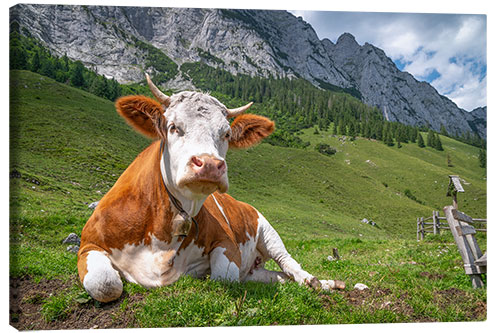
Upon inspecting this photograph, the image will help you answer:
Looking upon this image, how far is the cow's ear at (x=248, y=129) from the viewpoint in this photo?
3.68 m

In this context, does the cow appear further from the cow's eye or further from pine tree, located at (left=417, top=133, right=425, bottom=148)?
pine tree, located at (left=417, top=133, right=425, bottom=148)

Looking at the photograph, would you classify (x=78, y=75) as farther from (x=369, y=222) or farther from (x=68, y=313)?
(x=369, y=222)

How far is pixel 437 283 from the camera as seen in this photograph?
17.2ft

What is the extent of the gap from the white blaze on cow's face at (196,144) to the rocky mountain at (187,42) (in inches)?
86.4

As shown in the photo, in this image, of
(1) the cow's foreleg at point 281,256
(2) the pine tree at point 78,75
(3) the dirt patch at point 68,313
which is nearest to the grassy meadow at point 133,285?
(3) the dirt patch at point 68,313

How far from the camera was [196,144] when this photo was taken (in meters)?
2.77

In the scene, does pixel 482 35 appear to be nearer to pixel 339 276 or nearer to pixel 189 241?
pixel 339 276

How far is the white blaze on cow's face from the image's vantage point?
8.46ft

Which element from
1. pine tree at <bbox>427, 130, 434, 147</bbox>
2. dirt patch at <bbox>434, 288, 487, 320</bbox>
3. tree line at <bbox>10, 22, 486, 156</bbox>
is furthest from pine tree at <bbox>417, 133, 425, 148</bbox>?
dirt patch at <bbox>434, 288, 487, 320</bbox>

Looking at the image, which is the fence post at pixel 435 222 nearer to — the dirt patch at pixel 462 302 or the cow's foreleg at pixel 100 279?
the dirt patch at pixel 462 302

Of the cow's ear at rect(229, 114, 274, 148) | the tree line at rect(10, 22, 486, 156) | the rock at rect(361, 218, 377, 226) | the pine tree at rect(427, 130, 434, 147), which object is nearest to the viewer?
the cow's ear at rect(229, 114, 274, 148)

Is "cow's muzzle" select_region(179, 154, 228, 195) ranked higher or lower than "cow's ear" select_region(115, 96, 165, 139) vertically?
lower

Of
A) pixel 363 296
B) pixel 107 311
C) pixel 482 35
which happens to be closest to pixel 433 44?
pixel 482 35
